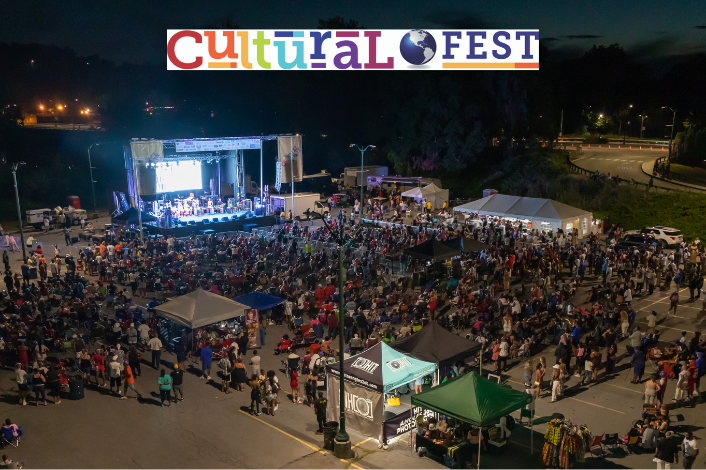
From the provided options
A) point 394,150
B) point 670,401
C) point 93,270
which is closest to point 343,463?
point 670,401

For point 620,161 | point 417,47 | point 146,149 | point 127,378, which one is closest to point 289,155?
point 146,149

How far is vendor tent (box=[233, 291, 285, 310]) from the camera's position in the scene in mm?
18938

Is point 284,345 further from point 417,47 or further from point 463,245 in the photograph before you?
point 417,47

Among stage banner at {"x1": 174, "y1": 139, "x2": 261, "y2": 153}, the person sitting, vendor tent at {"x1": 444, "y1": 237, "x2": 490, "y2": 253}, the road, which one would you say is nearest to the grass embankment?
the road

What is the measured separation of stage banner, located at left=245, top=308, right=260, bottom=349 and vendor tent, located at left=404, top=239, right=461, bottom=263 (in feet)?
26.0

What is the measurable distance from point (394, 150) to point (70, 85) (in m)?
47.3

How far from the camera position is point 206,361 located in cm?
1603

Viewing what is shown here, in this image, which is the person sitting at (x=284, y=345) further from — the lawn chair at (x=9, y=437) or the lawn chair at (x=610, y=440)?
the lawn chair at (x=610, y=440)

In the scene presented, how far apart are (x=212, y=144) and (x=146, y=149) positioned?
15.9 ft

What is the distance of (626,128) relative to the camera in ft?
302

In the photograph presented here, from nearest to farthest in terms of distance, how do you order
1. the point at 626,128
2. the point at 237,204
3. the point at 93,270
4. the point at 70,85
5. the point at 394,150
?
the point at 93,270, the point at 237,204, the point at 394,150, the point at 70,85, the point at 626,128

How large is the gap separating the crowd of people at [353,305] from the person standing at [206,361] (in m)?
0.05

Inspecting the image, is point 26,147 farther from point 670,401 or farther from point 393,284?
point 670,401

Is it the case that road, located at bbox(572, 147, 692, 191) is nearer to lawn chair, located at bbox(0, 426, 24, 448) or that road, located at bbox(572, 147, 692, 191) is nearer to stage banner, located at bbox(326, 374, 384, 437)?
stage banner, located at bbox(326, 374, 384, 437)
